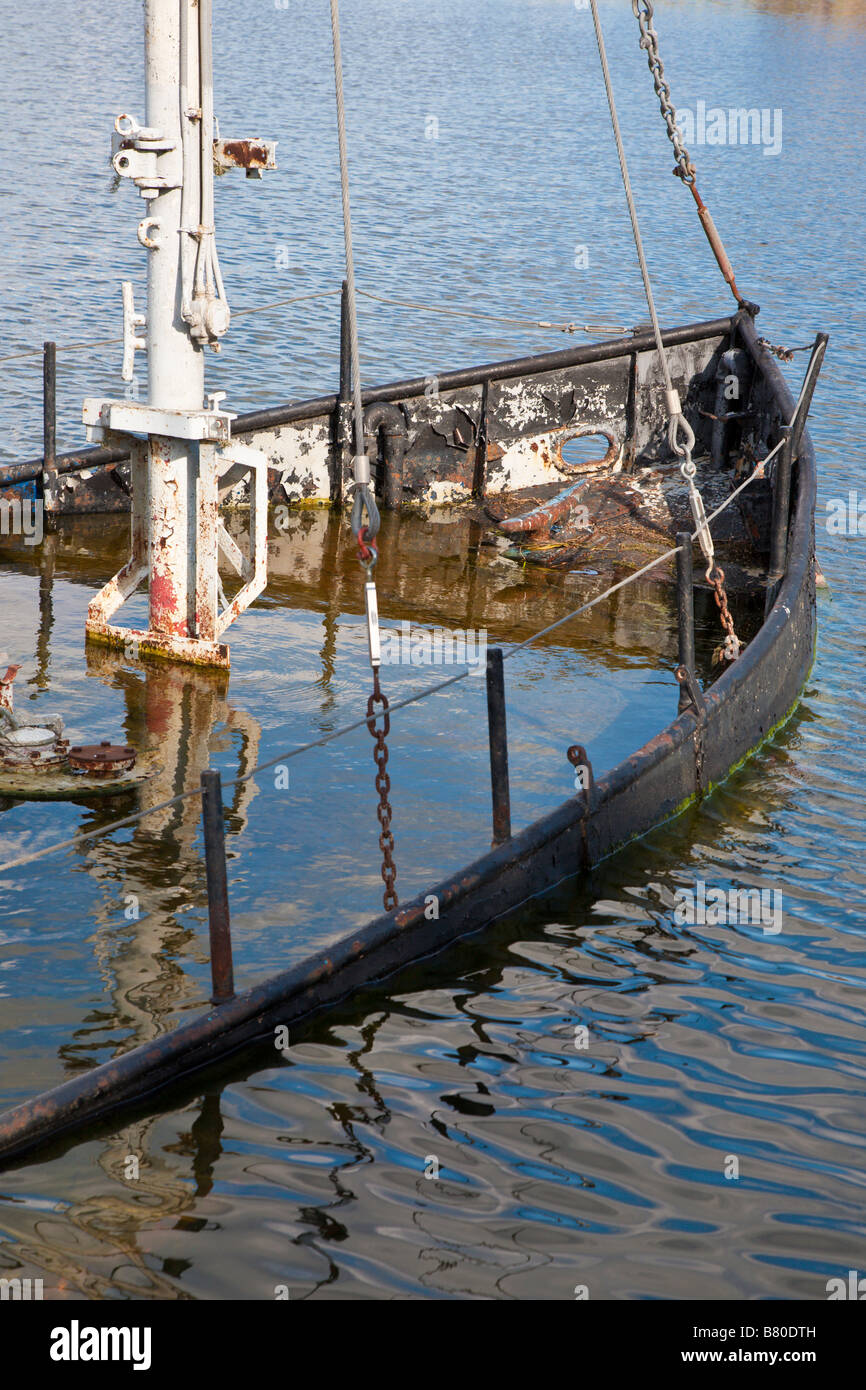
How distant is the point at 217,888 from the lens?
5.46 metres

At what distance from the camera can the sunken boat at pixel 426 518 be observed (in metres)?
6.42

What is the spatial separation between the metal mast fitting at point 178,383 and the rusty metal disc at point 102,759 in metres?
1.75

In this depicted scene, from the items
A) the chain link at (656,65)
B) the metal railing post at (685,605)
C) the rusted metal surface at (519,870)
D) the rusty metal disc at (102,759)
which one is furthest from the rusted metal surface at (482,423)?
the metal railing post at (685,605)

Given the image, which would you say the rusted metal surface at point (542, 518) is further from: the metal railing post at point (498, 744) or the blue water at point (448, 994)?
the metal railing post at point (498, 744)

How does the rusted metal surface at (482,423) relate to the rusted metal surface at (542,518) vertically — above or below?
above

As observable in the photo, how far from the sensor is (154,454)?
9812 mm

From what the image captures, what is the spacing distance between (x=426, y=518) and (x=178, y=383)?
14.8 feet

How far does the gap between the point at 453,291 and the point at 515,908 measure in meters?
17.9

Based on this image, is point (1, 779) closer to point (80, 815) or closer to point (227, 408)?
point (80, 815)

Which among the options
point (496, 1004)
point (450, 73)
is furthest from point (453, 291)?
point (450, 73)

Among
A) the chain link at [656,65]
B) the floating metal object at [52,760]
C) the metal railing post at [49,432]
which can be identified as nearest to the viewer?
the floating metal object at [52,760]

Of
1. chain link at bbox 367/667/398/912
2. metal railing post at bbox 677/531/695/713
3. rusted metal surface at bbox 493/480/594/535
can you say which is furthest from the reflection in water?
rusted metal surface at bbox 493/480/594/535

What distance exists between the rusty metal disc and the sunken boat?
0.12 feet

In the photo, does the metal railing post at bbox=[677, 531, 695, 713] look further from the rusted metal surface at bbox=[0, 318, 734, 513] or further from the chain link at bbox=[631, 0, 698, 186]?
the rusted metal surface at bbox=[0, 318, 734, 513]
